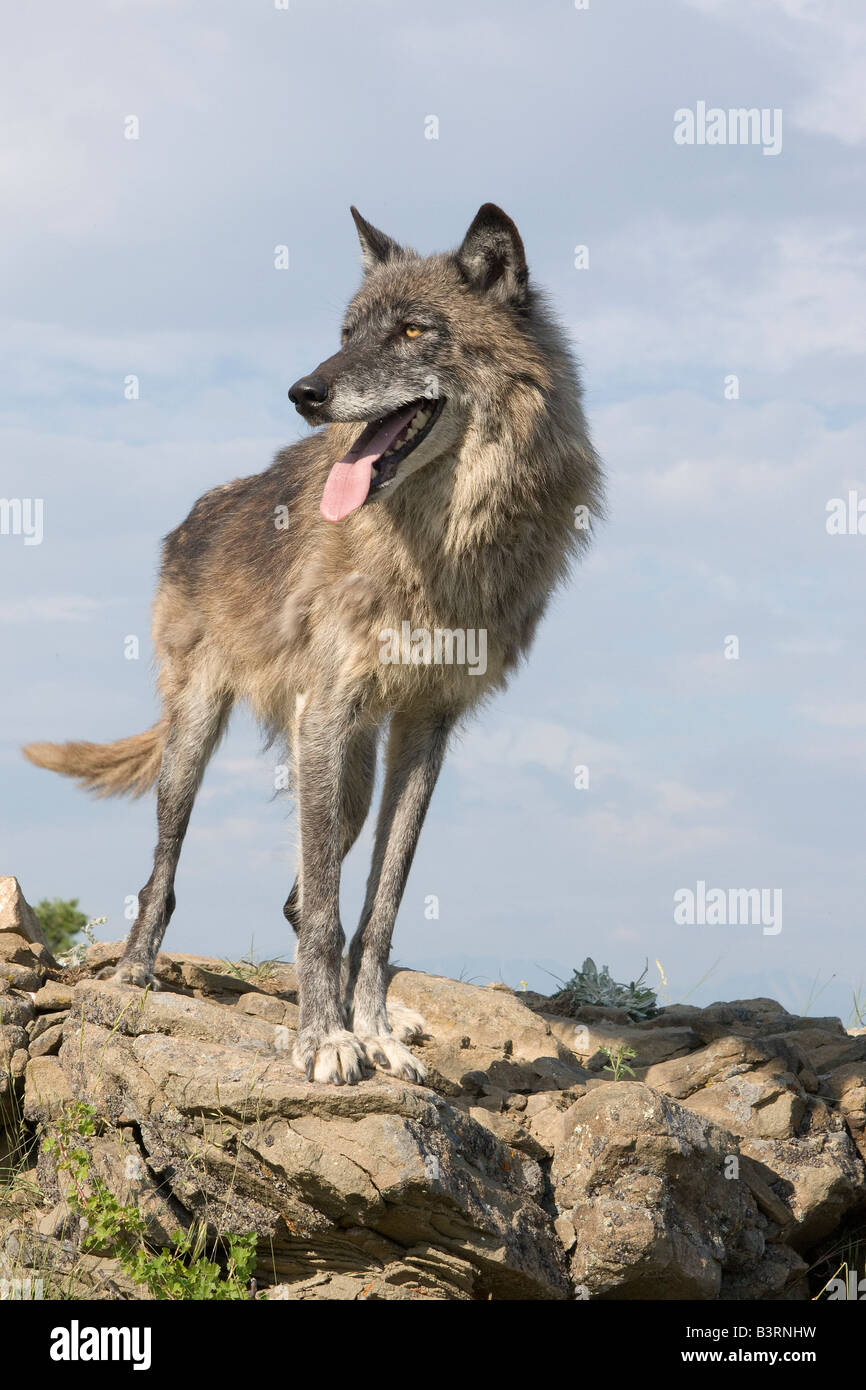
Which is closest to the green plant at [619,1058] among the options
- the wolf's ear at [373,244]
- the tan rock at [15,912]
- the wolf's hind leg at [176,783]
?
the wolf's hind leg at [176,783]

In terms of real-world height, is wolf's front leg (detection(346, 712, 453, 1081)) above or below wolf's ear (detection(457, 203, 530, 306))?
below

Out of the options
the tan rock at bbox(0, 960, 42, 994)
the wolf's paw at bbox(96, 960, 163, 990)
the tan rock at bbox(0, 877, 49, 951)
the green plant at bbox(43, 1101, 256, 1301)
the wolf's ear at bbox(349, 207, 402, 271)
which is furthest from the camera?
the tan rock at bbox(0, 877, 49, 951)

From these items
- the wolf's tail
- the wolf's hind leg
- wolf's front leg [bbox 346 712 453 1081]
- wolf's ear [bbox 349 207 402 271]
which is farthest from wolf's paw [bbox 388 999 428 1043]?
wolf's ear [bbox 349 207 402 271]

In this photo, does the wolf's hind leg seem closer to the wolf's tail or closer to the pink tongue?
the wolf's tail

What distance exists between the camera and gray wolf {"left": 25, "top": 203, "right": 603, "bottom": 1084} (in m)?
5.76

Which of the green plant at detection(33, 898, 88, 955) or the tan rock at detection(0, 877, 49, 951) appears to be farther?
the green plant at detection(33, 898, 88, 955)

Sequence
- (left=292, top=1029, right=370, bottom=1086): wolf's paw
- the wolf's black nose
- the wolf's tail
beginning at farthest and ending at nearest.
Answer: the wolf's tail
the wolf's black nose
(left=292, top=1029, right=370, bottom=1086): wolf's paw

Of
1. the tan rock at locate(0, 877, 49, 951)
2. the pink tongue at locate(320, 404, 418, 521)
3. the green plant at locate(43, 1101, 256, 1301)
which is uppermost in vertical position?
the pink tongue at locate(320, 404, 418, 521)

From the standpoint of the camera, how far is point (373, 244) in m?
6.57

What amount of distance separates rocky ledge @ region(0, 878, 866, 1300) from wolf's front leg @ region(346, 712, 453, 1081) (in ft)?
1.40

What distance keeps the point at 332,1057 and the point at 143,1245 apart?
114 centimetres

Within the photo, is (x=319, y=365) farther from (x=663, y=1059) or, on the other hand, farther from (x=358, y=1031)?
(x=663, y=1059)
